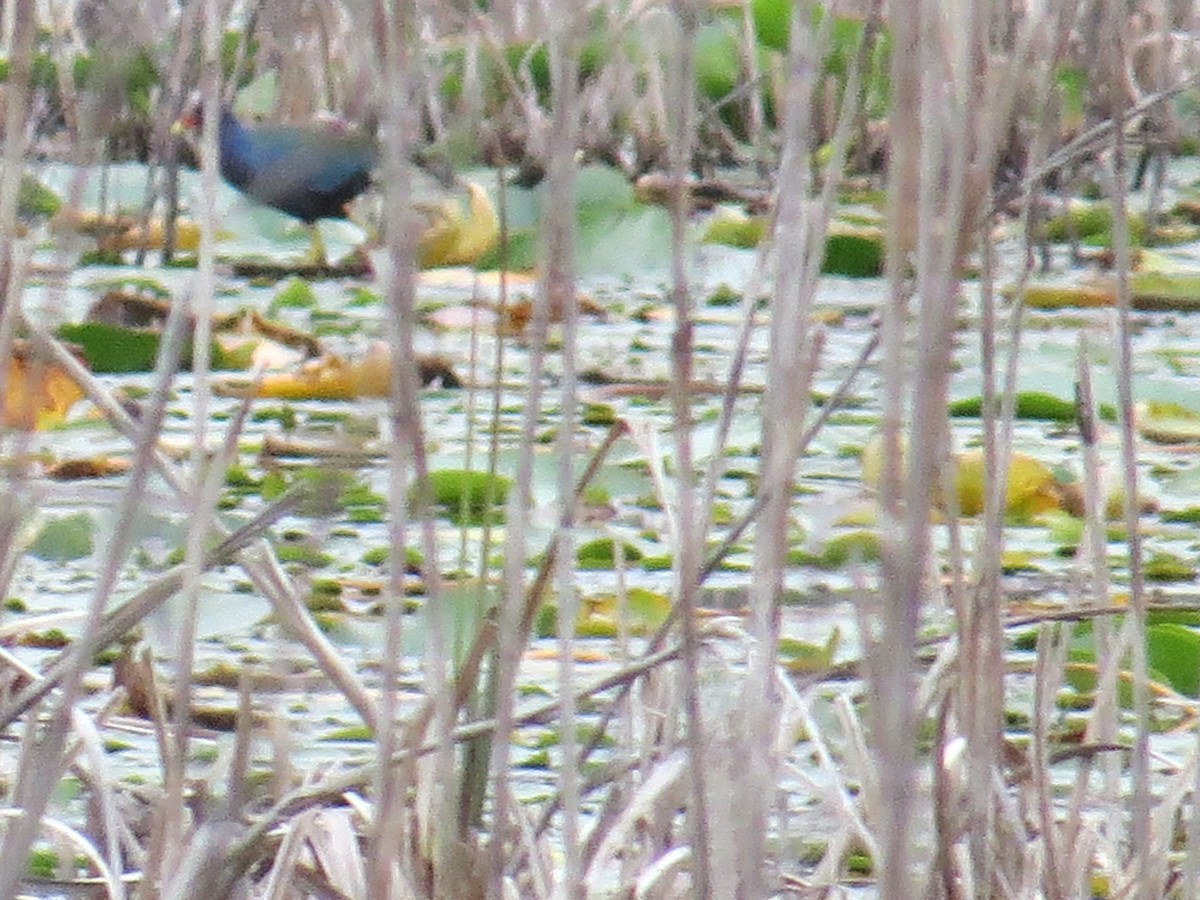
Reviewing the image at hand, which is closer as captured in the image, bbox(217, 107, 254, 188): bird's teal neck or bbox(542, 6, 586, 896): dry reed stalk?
bbox(542, 6, 586, 896): dry reed stalk

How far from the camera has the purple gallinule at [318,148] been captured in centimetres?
421

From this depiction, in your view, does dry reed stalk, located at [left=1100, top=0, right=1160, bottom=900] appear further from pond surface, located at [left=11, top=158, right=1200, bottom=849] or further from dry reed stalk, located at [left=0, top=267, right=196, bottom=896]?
dry reed stalk, located at [left=0, top=267, right=196, bottom=896]

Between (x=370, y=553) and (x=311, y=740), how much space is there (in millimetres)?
558

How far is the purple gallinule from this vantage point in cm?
421

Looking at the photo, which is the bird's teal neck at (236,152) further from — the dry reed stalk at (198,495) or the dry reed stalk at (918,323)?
the dry reed stalk at (918,323)

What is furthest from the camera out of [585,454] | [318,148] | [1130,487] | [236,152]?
[236,152]

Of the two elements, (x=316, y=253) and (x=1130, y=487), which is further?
(x=316, y=253)

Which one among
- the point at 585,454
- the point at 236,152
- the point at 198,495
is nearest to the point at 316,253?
the point at 236,152

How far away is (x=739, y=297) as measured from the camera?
388 centimetres

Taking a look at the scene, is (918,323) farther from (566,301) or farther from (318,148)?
(318,148)

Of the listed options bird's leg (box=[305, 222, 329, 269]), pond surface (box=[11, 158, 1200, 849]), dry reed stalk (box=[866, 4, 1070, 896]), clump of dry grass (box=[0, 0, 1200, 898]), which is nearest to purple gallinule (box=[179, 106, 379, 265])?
bird's leg (box=[305, 222, 329, 269])

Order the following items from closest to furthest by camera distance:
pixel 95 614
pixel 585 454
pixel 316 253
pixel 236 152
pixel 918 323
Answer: pixel 918 323 → pixel 95 614 → pixel 585 454 → pixel 316 253 → pixel 236 152

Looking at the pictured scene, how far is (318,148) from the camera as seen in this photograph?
12.2 feet

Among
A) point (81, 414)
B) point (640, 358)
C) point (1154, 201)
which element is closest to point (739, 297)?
point (640, 358)
